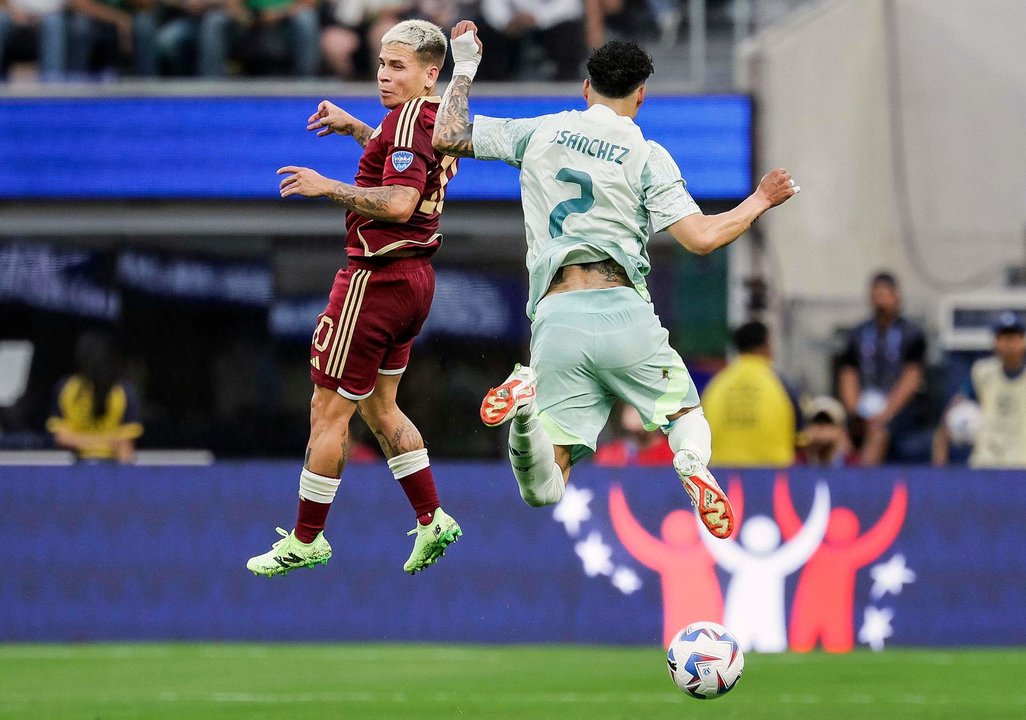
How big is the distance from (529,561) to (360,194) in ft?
18.3

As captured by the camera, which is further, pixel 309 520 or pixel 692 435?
pixel 309 520

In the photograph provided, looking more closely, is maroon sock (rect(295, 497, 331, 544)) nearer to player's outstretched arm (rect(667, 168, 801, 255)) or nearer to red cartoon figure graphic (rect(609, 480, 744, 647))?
player's outstretched arm (rect(667, 168, 801, 255))

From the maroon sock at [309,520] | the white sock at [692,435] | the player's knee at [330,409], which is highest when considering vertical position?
the player's knee at [330,409]

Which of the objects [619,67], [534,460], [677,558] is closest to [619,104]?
[619,67]

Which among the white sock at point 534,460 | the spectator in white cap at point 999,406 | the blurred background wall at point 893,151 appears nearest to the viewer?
the white sock at point 534,460

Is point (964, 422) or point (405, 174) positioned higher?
point (405, 174)

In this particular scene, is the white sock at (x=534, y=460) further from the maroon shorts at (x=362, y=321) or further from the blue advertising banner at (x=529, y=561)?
the blue advertising banner at (x=529, y=561)

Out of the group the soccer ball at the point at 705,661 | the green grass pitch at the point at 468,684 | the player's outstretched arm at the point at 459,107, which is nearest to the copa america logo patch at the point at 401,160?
the player's outstretched arm at the point at 459,107

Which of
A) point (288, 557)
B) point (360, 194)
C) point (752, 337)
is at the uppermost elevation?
point (360, 194)

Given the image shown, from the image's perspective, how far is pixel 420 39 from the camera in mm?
7645

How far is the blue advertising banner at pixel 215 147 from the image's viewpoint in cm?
1443

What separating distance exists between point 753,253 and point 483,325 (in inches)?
89.3

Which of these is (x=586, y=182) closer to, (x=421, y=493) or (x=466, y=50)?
(x=466, y=50)

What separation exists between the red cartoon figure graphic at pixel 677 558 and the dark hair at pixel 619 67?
213 inches
